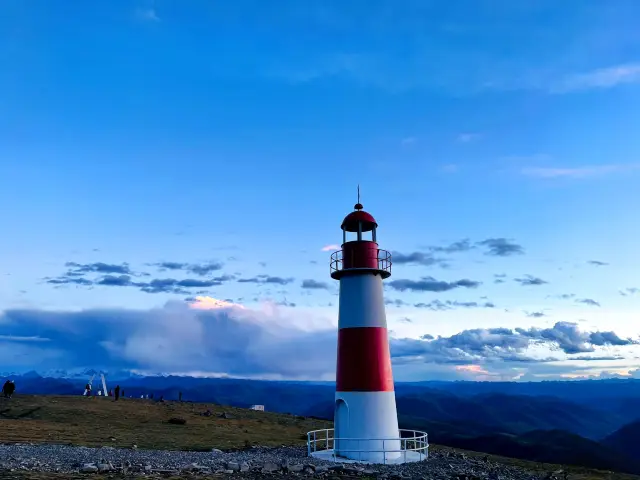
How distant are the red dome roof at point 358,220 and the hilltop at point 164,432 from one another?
11.9 m

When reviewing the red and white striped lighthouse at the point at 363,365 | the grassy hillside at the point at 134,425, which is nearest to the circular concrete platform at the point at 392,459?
the red and white striped lighthouse at the point at 363,365

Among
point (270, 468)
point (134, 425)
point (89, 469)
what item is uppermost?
point (134, 425)

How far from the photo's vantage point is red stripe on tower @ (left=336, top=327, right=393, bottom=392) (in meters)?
29.5

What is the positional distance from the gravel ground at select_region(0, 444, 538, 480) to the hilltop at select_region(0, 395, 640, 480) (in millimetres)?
208

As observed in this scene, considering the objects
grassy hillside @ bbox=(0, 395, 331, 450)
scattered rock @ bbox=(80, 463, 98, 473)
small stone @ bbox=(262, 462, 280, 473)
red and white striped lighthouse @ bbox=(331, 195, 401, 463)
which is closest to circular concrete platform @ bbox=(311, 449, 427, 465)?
red and white striped lighthouse @ bbox=(331, 195, 401, 463)

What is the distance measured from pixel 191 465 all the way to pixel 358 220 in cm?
1419

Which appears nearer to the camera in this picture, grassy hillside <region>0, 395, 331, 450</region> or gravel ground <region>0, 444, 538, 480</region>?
gravel ground <region>0, 444, 538, 480</region>

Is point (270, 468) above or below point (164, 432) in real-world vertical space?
below

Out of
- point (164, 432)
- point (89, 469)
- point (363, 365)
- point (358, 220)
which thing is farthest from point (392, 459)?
point (164, 432)

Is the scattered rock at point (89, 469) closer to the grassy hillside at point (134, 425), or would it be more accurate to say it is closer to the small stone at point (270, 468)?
the small stone at point (270, 468)

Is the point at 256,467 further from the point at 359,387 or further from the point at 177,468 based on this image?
the point at 359,387

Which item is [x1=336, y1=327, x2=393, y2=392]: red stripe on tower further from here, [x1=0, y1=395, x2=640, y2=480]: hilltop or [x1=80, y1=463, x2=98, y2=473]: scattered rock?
[x1=80, y1=463, x2=98, y2=473]: scattered rock

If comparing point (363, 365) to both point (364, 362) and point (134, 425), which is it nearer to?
point (364, 362)

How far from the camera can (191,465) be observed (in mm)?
24859
